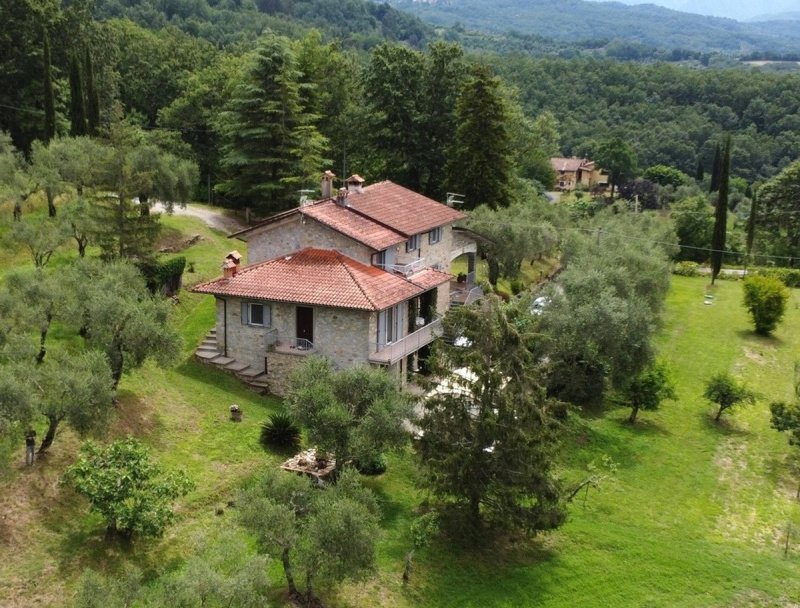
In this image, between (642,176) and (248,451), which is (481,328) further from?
(642,176)

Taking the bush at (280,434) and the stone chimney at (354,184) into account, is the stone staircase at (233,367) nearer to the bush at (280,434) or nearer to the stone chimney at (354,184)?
the bush at (280,434)

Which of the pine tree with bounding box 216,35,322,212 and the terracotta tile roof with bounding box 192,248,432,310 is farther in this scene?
the pine tree with bounding box 216,35,322,212

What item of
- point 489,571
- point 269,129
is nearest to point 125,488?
point 489,571

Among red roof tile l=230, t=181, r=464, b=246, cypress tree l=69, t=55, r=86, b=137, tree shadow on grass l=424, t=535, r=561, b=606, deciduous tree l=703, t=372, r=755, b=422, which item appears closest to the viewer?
tree shadow on grass l=424, t=535, r=561, b=606

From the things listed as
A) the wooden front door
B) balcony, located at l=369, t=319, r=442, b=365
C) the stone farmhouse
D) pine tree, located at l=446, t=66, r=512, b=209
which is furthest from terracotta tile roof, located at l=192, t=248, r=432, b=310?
pine tree, located at l=446, t=66, r=512, b=209

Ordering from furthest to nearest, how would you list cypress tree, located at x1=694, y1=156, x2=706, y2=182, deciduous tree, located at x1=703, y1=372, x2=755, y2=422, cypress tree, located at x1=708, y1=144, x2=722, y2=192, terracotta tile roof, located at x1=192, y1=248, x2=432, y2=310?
cypress tree, located at x1=694, y1=156, x2=706, y2=182 → cypress tree, located at x1=708, y1=144, x2=722, y2=192 → deciduous tree, located at x1=703, y1=372, x2=755, y2=422 → terracotta tile roof, located at x1=192, y1=248, x2=432, y2=310

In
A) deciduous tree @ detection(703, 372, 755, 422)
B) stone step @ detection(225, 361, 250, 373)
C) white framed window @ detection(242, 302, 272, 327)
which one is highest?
white framed window @ detection(242, 302, 272, 327)

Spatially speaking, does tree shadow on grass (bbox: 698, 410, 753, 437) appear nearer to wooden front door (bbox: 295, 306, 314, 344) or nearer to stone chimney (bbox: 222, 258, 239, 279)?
wooden front door (bbox: 295, 306, 314, 344)
